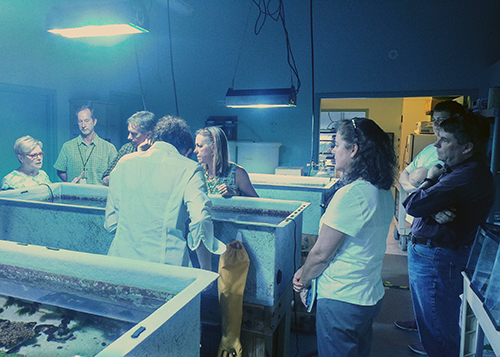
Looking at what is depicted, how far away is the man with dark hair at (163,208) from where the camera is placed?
1.59m

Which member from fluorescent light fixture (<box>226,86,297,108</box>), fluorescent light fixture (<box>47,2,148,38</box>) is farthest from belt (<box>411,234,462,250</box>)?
fluorescent light fixture (<box>47,2,148,38</box>)

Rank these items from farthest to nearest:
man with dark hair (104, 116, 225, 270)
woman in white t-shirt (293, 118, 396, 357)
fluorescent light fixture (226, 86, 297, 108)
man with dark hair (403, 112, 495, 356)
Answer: fluorescent light fixture (226, 86, 297, 108) → man with dark hair (403, 112, 495, 356) → man with dark hair (104, 116, 225, 270) → woman in white t-shirt (293, 118, 396, 357)

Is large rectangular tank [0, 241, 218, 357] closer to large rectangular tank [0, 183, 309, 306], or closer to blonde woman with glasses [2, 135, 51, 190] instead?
large rectangular tank [0, 183, 309, 306]

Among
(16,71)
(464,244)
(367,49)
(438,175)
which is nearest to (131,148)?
(438,175)

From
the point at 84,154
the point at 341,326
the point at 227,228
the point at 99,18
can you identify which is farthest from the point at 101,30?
the point at 341,326

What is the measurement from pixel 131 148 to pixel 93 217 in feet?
3.19

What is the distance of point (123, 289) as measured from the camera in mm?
1093

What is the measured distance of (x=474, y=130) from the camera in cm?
181

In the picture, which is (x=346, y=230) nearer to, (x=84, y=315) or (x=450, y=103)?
(x=84, y=315)

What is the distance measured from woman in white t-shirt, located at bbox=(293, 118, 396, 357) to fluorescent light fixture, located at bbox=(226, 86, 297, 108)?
182cm

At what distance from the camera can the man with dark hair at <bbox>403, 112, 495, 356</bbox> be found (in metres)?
1.77

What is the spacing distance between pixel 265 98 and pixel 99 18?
5.10 feet

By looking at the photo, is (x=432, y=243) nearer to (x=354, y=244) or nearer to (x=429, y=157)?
(x=354, y=244)

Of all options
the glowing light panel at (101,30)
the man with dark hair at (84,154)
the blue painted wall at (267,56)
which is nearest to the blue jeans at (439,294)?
the glowing light panel at (101,30)
